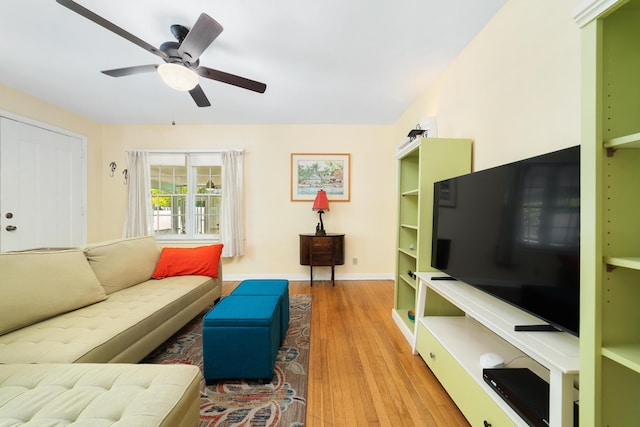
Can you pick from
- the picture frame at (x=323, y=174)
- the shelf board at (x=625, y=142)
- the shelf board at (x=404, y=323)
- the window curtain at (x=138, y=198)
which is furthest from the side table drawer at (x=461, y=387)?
the window curtain at (x=138, y=198)

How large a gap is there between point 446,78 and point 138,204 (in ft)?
14.6

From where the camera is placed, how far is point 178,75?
1.76 m

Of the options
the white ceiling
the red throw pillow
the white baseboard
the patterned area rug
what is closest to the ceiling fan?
the white ceiling

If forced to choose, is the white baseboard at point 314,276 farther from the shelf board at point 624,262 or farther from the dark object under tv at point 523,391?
the shelf board at point 624,262

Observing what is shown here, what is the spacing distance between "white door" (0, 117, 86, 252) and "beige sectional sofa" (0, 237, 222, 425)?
176 cm

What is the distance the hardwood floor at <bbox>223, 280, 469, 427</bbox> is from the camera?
131 centimetres

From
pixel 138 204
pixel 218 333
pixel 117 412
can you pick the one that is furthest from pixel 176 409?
pixel 138 204

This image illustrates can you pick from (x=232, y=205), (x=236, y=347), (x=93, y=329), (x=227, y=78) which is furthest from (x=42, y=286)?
(x=232, y=205)

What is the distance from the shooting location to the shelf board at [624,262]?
2.07 ft

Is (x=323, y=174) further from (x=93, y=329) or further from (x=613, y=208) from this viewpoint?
(x=613, y=208)

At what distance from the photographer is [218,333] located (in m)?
1.51

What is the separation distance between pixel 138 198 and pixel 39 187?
1014mm

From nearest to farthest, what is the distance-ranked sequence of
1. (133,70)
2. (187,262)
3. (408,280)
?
(133,70)
(408,280)
(187,262)

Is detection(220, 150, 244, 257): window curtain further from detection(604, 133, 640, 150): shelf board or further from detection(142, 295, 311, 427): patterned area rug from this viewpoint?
detection(604, 133, 640, 150): shelf board
